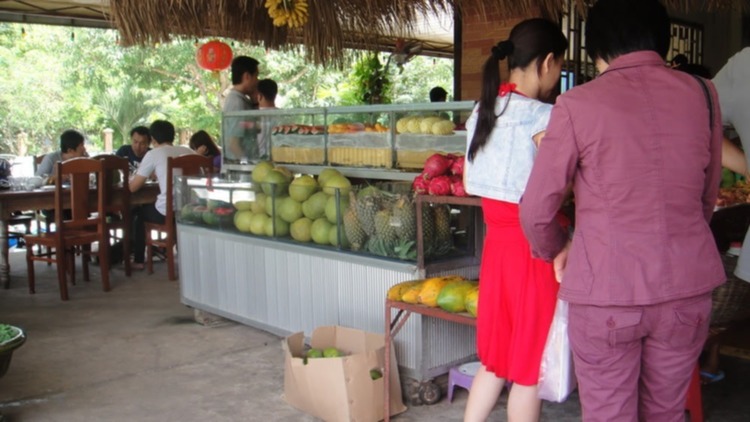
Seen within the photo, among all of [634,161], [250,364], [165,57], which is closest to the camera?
[634,161]

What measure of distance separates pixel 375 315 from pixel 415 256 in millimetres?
427

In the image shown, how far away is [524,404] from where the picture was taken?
2.45 metres

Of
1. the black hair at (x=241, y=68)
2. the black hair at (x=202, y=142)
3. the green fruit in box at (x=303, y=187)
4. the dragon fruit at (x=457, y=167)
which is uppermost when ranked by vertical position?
the black hair at (x=241, y=68)

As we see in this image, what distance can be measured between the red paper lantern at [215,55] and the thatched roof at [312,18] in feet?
7.46

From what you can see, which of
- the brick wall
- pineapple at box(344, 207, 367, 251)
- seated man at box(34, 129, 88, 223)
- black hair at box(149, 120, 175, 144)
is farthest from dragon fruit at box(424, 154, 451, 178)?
seated man at box(34, 129, 88, 223)

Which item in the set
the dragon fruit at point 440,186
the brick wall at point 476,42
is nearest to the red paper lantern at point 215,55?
the brick wall at point 476,42

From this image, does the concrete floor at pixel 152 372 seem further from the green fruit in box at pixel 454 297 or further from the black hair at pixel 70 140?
the black hair at pixel 70 140

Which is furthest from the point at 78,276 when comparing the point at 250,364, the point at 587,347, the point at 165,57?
the point at 165,57

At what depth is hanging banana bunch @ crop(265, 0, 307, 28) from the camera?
4582mm

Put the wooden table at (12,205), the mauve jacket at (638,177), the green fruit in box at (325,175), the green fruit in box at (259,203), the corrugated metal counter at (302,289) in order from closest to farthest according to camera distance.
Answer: the mauve jacket at (638,177) → the corrugated metal counter at (302,289) → the green fruit in box at (325,175) → the green fruit in box at (259,203) → the wooden table at (12,205)

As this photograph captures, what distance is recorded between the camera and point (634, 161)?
176 centimetres

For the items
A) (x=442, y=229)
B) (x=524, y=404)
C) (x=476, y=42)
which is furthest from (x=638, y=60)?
(x=476, y=42)

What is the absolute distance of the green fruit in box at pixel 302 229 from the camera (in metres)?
4.14

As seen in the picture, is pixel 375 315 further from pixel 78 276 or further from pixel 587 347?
pixel 78 276
